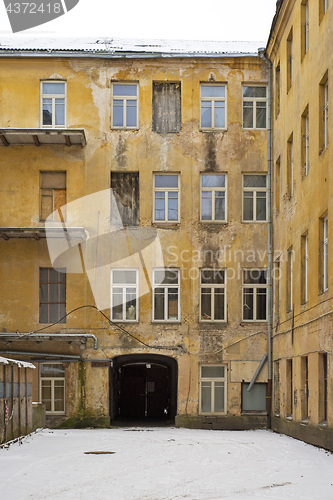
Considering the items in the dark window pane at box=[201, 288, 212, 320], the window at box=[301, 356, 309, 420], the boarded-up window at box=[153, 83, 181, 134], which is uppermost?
the boarded-up window at box=[153, 83, 181, 134]

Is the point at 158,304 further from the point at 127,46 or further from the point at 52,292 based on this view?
the point at 127,46

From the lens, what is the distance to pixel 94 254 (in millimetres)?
27062

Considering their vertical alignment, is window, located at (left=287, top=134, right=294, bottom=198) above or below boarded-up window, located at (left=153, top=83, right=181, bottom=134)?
below

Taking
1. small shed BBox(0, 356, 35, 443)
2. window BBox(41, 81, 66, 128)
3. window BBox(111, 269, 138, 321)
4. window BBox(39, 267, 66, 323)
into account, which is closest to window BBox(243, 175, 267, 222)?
window BBox(111, 269, 138, 321)

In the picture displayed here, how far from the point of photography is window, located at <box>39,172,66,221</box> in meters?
27.1

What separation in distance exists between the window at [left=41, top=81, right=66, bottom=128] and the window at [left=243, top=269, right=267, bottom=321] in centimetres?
822

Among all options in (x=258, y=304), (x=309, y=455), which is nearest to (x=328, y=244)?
(x=309, y=455)

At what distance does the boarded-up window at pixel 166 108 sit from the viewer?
2762 centimetres

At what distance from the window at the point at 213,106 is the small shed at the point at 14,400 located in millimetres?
10649

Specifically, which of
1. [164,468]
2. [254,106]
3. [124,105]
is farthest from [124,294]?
[164,468]

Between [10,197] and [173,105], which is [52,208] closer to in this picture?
[10,197]

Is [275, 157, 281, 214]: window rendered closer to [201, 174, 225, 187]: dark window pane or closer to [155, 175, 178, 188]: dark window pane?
[201, 174, 225, 187]: dark window pane

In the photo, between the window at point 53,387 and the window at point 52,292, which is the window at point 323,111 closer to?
the window at point 52,292

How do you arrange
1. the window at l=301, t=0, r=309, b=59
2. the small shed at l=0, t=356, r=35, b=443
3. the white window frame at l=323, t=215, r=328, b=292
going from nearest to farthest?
the white window frame at l=323, t=215, r=328, b=292 → the small shed at l=0, t=356, r=35, b=443 → the window at l=301, t=0, r=309, b=59
